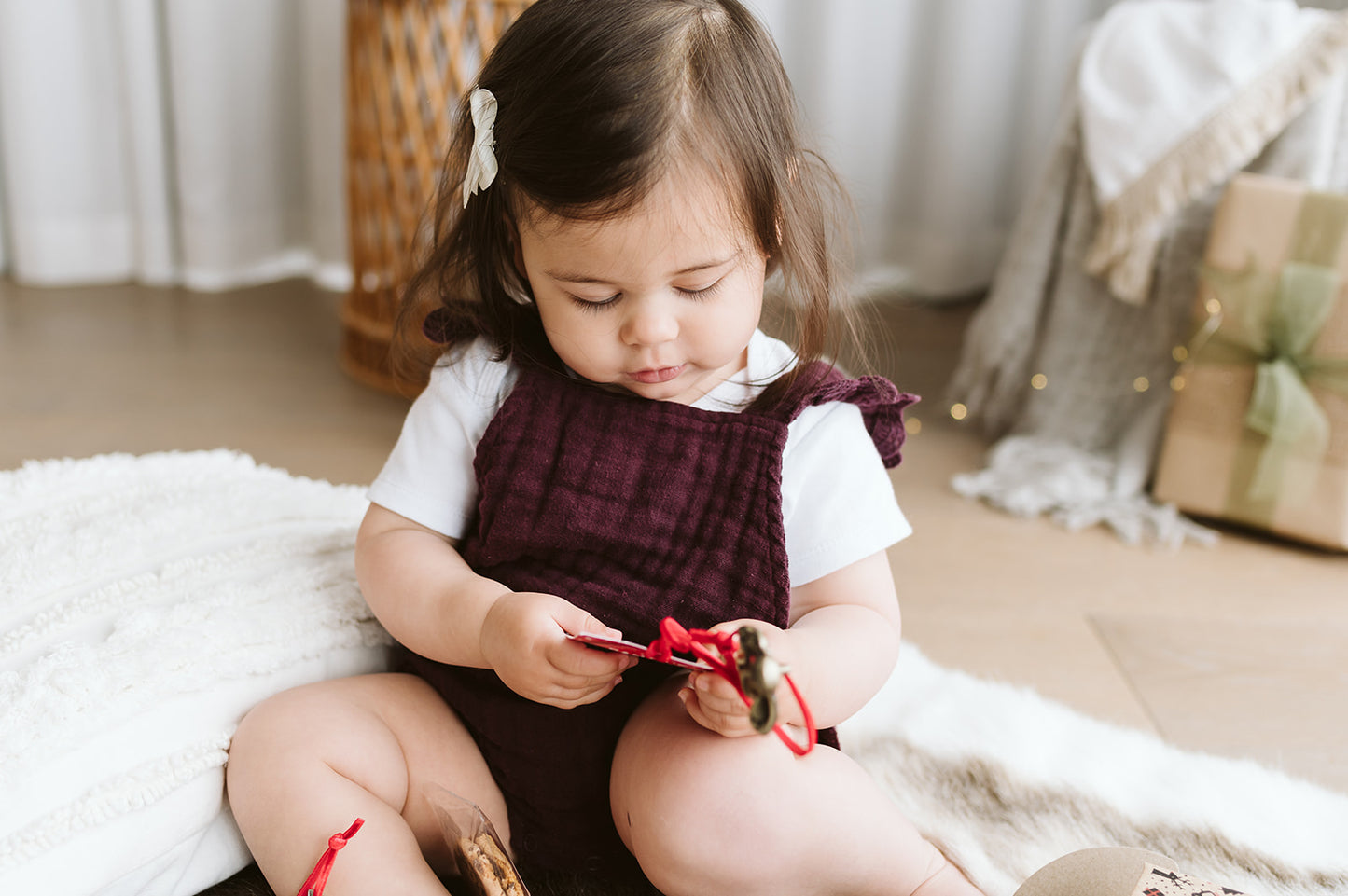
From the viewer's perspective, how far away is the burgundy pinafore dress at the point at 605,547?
0.68 m

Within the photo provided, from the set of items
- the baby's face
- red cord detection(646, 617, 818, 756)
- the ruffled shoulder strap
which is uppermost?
the baby's face

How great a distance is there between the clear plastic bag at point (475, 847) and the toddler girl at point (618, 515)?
22 mm

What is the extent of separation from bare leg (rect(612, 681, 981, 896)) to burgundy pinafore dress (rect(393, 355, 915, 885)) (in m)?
0.06

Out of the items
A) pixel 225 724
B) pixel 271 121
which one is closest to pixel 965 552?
pixel 225 724

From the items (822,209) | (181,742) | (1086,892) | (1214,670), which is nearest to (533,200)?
(822,209)

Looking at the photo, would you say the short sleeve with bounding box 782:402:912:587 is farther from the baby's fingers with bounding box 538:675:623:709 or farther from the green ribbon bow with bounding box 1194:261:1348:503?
the green ribbon bow with bounding box 1194:261:1348:503

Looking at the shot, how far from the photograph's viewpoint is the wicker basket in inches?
56.5

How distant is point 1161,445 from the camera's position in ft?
4.53

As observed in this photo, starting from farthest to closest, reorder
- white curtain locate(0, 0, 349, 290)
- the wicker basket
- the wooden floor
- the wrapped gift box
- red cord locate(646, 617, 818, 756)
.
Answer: white curtain locate(0, 0, 349, 290), the wicker basket, the wrapped gift box, the wooden floor, red cord locate(646, 617, 818, 756)

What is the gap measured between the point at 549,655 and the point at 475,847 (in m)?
0.12

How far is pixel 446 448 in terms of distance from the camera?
2.45 ft

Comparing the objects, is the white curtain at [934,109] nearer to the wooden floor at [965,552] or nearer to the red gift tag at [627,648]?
the wooden floor at [965,552]

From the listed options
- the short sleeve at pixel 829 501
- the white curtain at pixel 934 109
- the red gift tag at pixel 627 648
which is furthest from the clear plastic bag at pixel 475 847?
the white curtain at pixel 934 109

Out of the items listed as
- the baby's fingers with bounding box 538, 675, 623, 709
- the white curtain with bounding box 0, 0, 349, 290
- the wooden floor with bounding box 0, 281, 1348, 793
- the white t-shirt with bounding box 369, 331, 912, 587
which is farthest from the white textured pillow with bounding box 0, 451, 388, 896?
the white curtain with bounding box 0, 0, 349, 290
